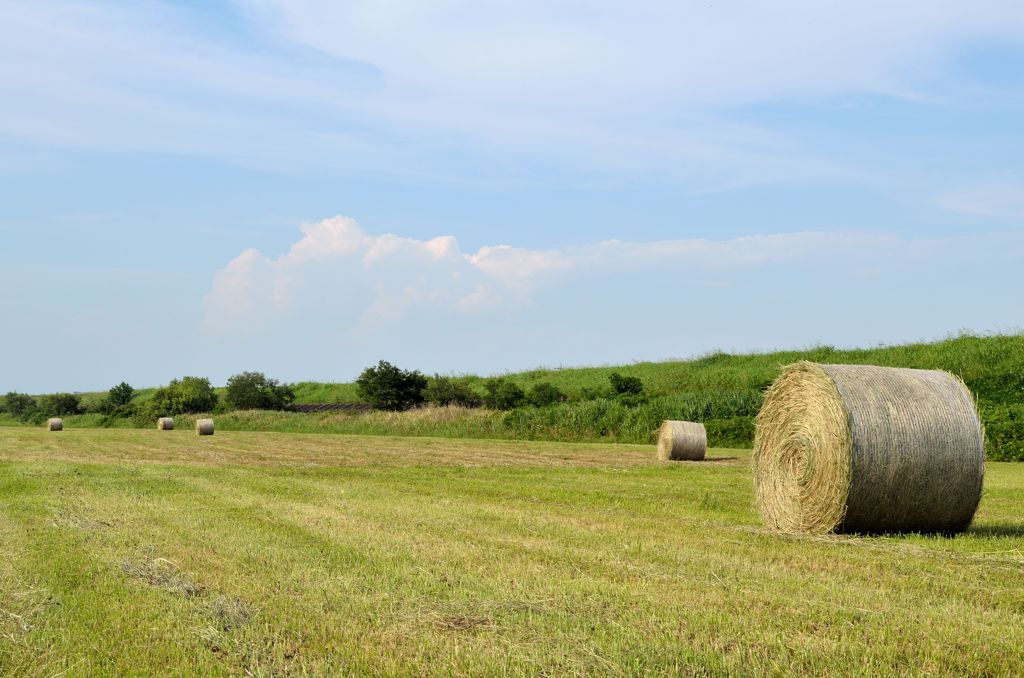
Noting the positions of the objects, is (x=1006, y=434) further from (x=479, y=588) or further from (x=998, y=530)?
(x=479, y=588)

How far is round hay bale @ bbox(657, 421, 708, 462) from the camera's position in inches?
1104

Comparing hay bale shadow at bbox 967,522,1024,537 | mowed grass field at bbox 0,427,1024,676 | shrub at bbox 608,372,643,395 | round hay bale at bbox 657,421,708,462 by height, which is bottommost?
hay bale shadow at bbox 967,522,1024,537

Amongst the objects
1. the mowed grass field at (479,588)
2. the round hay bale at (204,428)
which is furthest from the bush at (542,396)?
the mowed grass field at (479,588)

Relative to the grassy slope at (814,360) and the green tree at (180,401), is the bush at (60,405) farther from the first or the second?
the grassy slope at (814,360)

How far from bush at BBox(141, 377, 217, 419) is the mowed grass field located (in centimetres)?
4869

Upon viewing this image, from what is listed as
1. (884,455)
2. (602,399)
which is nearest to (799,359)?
(602,399)

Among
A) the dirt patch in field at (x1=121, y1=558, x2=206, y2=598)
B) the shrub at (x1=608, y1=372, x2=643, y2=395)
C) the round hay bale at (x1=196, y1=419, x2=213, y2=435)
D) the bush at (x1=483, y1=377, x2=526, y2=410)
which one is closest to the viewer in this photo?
the dirt patch in field at (x1=121, y1=558, x2=206, y2=598)

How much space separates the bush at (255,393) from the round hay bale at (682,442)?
39.6 m

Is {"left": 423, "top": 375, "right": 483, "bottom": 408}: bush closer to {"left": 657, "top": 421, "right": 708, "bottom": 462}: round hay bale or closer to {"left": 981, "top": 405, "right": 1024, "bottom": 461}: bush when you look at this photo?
{"left": 657, "top": 421, "right": 708, "bottom": 462}: round hay bale

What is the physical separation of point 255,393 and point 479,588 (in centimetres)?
5748

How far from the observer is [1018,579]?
937 cm

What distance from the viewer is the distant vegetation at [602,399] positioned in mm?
38938

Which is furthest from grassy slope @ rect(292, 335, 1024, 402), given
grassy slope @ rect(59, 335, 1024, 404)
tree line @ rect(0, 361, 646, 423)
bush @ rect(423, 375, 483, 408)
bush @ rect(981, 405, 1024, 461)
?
bush @ rect(981, 405, 1024, 461)

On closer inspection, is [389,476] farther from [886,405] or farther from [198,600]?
[198,600]
